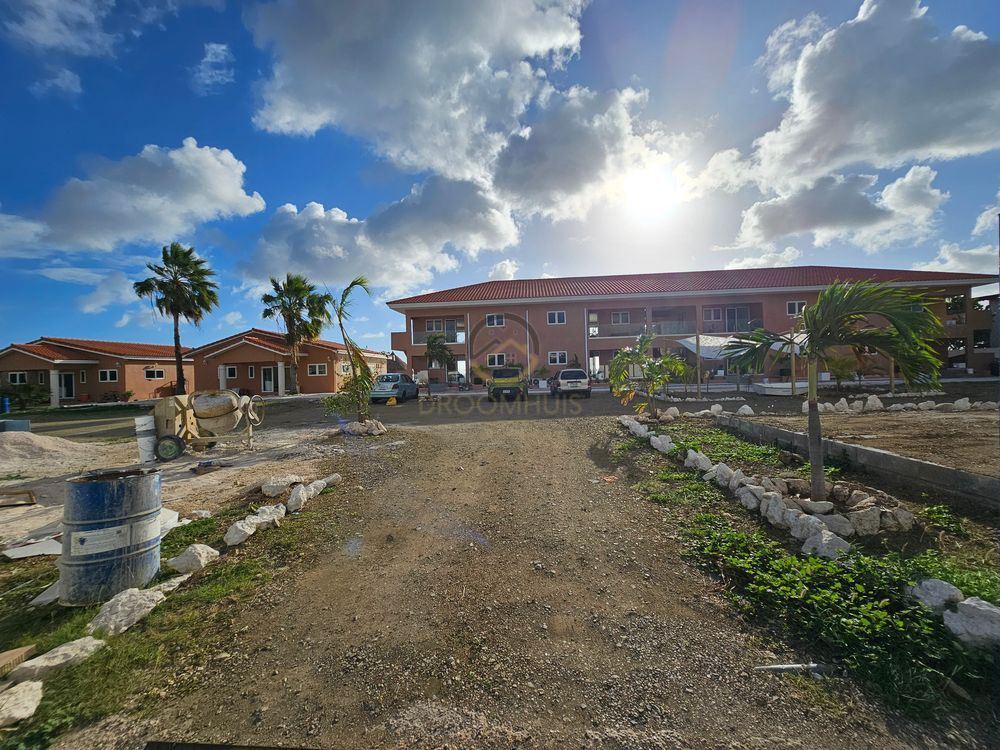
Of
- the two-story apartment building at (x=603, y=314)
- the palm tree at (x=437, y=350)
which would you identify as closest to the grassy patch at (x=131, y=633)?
the palm tree at (x=437, y=350)

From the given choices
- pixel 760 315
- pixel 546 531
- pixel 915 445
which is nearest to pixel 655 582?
pixel 546 531

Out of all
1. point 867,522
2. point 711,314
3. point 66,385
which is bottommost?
point 867,522

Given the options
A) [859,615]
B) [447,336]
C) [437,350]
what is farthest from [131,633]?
[447,336]

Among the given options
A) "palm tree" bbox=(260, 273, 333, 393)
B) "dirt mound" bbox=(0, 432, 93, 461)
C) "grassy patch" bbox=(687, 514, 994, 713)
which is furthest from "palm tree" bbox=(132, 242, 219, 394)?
"grassy patch" bbox=(687, 514, 994, 713)

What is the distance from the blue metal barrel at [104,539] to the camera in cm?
346

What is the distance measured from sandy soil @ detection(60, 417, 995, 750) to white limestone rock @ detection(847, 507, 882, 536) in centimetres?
175

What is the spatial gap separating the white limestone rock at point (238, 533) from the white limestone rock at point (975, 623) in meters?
6.30

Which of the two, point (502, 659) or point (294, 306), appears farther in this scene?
point (294, 306)

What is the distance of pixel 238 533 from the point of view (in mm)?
4590

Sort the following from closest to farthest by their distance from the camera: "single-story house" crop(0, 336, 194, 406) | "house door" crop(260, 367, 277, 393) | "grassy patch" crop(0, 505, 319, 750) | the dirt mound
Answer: "grassy patch" crop(0, 505, 319, 750) < the dirt mound < "single-story house" crop(0, 336, 194, 406) < "house door" crop(260, 367, 277, 393)

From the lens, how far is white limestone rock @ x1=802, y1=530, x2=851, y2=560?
3.63m

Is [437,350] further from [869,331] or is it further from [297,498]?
[869,331]

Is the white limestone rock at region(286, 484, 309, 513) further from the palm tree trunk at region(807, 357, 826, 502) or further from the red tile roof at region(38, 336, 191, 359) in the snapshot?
the red tile roof at region(38, 336, 191, 359)

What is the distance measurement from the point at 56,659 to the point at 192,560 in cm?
142
